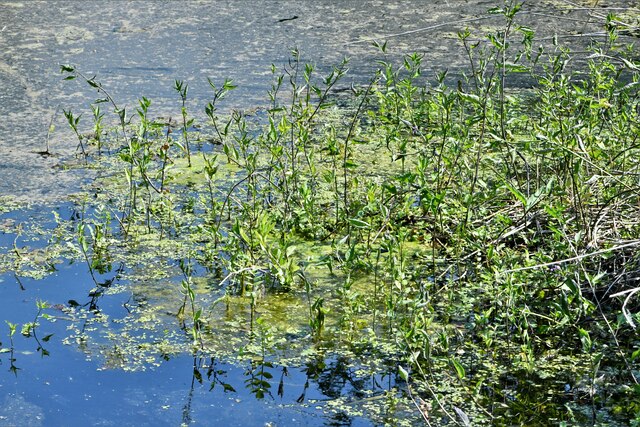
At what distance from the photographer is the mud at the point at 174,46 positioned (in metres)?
4.25

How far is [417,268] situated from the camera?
3.12 m

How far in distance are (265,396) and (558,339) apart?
2.68 ft

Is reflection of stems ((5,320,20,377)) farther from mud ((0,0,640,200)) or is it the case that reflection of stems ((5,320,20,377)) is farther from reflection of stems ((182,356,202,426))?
mud ((0,0,640,200))

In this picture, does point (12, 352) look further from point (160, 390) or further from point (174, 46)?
point (174, 46)

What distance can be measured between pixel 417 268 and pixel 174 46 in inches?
104

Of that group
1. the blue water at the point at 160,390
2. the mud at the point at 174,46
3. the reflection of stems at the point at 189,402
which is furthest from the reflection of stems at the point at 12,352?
the mud at the point at 174,46

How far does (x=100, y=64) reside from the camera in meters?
4.97

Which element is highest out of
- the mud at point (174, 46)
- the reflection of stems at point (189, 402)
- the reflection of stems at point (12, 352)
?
the mud at point (174, 46)

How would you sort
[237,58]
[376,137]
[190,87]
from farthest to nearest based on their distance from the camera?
[237,58], [190,87], [376,137]

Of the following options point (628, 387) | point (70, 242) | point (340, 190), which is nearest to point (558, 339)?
point (628, 387)

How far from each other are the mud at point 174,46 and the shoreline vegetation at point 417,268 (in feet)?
1.48

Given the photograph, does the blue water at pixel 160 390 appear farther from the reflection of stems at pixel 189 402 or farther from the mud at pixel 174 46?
the mud at pixel 174 46

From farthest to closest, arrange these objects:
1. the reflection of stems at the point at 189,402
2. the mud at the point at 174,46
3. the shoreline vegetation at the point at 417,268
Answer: the mud at the point at 174,46, the shoreline vegetation at the point at 417,268, the reflection of stems at the point at 189,402

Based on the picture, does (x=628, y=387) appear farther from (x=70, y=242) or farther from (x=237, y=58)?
(x=237, y=58)
